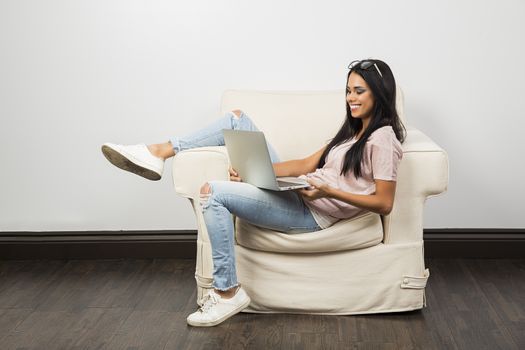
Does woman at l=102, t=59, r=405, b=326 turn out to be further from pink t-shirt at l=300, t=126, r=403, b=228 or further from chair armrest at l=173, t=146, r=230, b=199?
chair armrest at l=173, t=146, r=230, b=199

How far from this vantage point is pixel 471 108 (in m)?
3.77

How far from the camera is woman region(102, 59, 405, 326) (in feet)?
9.30

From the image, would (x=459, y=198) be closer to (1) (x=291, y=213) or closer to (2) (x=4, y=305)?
(1) (x=291, y=213)

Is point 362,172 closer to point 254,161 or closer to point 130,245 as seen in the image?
point 254,161

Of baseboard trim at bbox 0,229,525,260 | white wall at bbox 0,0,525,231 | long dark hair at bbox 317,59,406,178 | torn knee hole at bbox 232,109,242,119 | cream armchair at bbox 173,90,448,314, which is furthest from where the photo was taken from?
baseboard trim at bbox 0,229,525,260

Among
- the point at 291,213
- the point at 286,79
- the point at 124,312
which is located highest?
the point at 286,79

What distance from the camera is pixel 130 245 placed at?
3.89 m

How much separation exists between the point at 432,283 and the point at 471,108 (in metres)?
0.85

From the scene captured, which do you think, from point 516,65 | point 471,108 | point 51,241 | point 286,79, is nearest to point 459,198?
point 471,108

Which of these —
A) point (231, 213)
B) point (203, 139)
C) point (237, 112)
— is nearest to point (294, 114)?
point (237, 112)

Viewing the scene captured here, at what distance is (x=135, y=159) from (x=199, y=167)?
0.81ft

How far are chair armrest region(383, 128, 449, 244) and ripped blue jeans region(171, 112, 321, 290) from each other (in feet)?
0.97

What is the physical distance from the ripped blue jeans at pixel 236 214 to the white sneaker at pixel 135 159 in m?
0.31

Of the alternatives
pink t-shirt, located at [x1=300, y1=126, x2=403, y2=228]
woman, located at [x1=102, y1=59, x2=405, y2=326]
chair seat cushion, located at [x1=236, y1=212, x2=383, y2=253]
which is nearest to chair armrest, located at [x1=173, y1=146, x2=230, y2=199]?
woman, located at [x1=102, y1=59, x2=405, y2=326]
